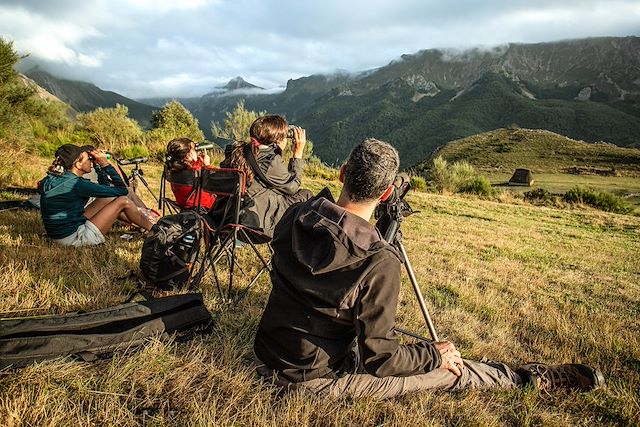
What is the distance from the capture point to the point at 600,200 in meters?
23.0

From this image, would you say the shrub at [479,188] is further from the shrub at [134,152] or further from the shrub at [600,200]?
the shrub at [134,152]

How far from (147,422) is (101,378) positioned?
459 millimetres

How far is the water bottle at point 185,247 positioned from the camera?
12.2 feet

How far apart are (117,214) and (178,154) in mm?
1463

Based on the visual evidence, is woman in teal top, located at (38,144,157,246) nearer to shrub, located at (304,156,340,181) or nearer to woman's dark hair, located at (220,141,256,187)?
woman's dark hair, located at (220,141,256,187)

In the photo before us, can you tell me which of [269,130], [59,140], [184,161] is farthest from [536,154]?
[184,161]

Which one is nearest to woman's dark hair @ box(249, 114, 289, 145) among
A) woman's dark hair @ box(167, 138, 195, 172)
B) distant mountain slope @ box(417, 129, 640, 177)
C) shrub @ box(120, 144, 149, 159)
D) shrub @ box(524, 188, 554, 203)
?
woman's dark hair @ box(167, 138, 195, 172)

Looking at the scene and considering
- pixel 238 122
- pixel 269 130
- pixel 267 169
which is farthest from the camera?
pixel 238 122

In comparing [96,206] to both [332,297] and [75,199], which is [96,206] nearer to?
[75,199]

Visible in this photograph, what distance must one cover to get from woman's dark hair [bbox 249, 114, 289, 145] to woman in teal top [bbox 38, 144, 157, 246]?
2159mm

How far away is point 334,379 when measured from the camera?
2.27m

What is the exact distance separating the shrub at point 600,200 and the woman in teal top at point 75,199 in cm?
2653

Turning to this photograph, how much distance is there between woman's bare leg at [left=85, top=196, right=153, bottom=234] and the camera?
5082 millimetres

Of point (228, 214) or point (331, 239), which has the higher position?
point (331, 239)
